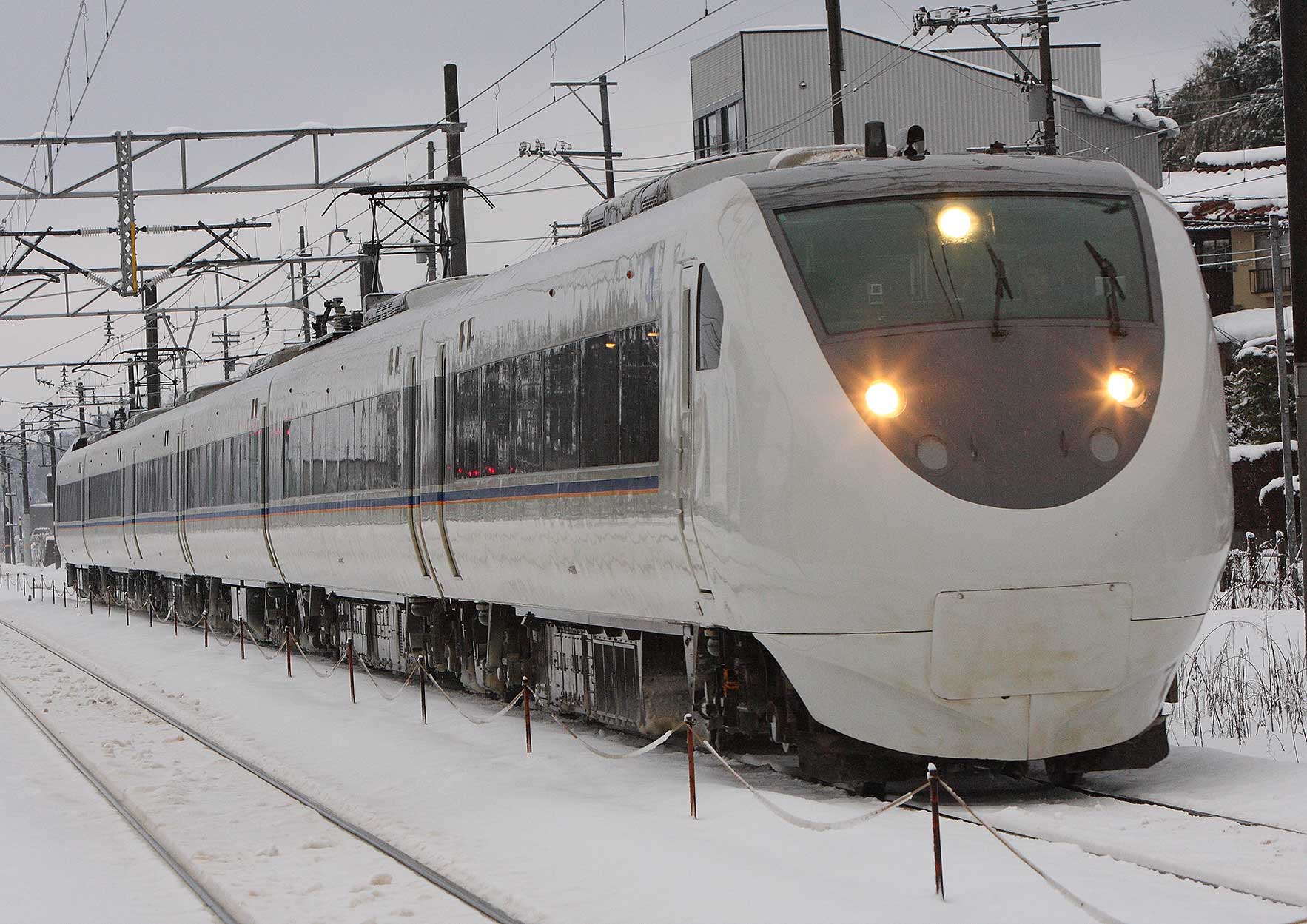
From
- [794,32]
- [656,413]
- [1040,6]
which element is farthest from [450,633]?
[794,32]

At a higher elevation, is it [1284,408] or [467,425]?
[1284,408]

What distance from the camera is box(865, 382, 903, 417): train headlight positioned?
8742 mm

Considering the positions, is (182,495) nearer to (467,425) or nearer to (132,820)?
(467,425)

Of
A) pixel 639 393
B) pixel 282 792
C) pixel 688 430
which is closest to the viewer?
pixel 688 430

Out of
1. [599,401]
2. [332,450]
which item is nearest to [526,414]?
[599,401]

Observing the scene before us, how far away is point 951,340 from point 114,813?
6.09 m

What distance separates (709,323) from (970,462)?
5.83 feet

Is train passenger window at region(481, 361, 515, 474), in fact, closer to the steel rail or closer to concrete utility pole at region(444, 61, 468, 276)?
the steel rail

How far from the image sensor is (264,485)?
72.7 feet

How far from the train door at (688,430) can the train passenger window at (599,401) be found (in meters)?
1.10

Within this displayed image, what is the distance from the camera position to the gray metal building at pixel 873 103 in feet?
149

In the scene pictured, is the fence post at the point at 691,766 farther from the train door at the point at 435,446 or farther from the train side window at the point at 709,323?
the train door at the point at 435,446

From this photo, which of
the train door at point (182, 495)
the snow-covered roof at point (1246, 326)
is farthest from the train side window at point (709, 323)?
the snow-covered roof at point (1246, 326)

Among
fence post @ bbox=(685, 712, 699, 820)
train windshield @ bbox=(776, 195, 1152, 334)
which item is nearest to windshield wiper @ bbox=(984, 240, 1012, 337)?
train windshield @ bbox=(776, 195, 1152, 334)
